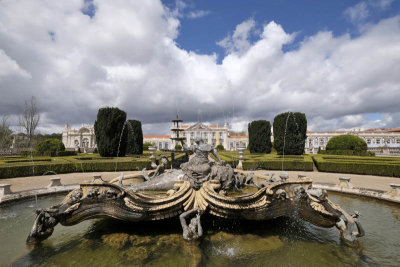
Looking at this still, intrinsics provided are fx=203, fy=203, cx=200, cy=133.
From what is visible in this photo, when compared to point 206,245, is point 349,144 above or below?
above

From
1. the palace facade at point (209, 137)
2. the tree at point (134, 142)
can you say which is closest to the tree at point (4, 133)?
the tree at point (134, 142)

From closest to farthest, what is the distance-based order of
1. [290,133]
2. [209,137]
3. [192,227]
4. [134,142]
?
1. [192,227]
2. [290,133]
3. [134,142]
4. [209,137]

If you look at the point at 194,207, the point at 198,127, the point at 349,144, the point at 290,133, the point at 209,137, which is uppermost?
the point at 198,127

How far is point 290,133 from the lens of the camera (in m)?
25.3

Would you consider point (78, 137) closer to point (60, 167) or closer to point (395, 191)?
point (60, 167)

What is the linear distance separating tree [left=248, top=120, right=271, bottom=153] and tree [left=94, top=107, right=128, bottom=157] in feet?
63.9

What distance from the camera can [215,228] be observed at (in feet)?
14.9

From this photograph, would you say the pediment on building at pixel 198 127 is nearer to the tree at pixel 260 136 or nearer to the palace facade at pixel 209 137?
the palace facade at pixel 209 137

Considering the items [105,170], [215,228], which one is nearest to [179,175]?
[215,228]

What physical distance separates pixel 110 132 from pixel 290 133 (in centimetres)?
2258

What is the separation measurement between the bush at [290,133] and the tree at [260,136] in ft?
15.1

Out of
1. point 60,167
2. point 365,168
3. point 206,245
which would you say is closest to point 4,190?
point 60,167

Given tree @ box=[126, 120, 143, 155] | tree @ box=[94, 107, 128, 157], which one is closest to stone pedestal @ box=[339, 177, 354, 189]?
tree @ box=[94, 107, 128, 157]

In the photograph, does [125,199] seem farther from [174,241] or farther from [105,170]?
[105,170]
